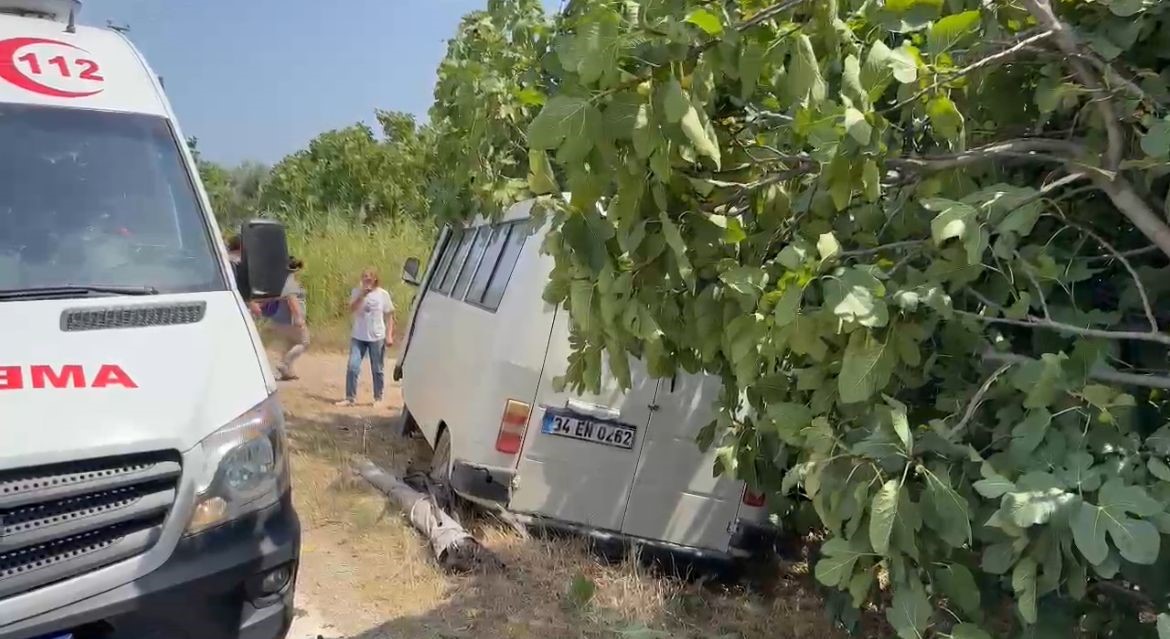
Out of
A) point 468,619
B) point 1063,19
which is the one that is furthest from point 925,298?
point 468,619

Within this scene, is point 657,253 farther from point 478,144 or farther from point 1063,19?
point 478,144

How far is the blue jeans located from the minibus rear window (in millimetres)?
6420

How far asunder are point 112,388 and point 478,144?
12.1ft

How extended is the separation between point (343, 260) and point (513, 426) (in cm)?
1397

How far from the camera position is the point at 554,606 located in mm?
4625

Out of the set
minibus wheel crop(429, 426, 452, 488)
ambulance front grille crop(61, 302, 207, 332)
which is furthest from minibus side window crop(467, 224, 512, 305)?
ambulance front grille crop(61, 302, 207, 332)

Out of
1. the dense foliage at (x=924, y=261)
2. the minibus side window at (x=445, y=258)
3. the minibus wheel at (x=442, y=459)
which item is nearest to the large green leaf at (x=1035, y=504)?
the dense foliage at (x=924, y=261)

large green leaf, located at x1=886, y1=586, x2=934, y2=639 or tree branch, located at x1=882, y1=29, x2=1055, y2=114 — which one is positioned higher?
tree branch, located at x1=882, y1=29, x2=1055, y2=114

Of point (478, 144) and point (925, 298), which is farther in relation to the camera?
point (478, 144)

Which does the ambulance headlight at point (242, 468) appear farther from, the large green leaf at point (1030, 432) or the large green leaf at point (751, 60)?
the large green leaf at point (1030, 432)

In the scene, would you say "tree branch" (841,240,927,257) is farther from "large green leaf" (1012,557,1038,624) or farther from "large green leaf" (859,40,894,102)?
"large green leaf" (1012,557,1038,624)

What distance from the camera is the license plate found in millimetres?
4805

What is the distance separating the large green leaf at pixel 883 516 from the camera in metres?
2.27

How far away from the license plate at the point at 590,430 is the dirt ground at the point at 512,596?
1.97ft
